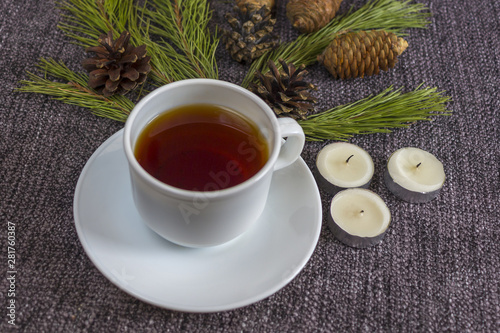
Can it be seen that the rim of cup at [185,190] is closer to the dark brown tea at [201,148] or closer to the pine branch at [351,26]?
the dark brown tea at [201,148]

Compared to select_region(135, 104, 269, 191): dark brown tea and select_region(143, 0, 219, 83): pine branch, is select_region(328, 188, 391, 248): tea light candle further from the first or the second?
select_region(143, 0, 219, 83): pine branch

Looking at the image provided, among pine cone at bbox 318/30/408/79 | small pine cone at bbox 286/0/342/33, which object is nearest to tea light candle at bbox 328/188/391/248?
pine cone at bbox 318/30/408/79

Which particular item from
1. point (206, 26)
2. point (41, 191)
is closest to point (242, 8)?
point (206, 26)

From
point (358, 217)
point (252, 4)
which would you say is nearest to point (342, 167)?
point (358, 217)

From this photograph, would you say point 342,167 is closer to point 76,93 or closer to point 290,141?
point 290,141

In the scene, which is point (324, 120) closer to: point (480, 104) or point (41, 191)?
point (480, 104)

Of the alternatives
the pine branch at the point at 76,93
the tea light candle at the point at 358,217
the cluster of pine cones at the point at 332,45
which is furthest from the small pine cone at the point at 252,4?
the tea light candle at the point at 358,217
